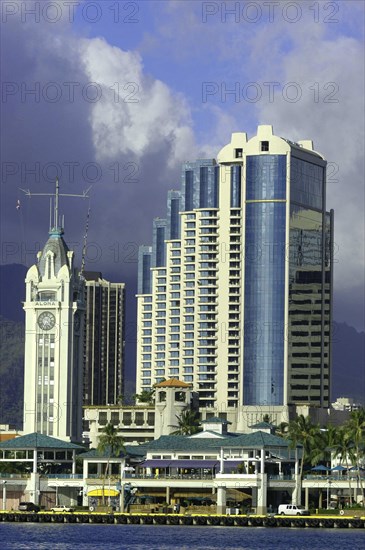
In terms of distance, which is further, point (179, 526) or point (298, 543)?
point (179, 526)

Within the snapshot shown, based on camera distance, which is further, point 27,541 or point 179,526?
point 179,526

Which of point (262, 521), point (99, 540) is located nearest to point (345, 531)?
point (262, 521)

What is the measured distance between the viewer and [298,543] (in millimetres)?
173250

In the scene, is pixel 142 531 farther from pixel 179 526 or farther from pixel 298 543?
pixel 298 543

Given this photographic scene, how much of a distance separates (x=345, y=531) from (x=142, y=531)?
887 inches

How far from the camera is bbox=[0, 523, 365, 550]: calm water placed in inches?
6649

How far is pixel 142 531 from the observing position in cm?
19038

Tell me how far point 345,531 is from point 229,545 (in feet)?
79.9

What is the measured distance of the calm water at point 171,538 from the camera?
6649 inches

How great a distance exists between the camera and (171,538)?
586 ft

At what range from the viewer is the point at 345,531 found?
191m

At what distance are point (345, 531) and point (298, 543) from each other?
18.6m

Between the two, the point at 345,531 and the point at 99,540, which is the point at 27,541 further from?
the point at 345,531

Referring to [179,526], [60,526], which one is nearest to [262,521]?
[179,526]
